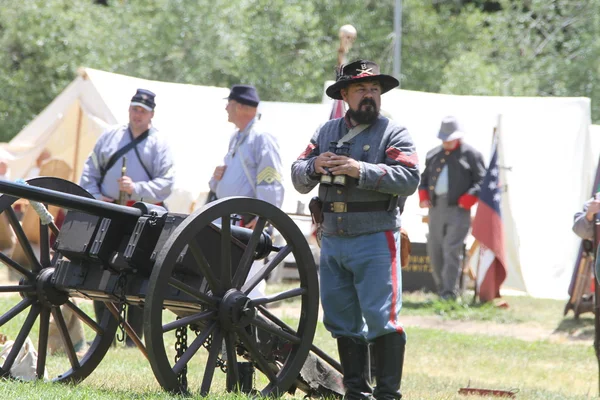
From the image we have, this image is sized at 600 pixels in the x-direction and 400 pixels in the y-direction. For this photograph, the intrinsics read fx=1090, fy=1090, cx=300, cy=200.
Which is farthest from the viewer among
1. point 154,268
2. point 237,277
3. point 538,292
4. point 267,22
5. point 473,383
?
point 267,22

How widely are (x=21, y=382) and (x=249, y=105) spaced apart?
3.31 metres

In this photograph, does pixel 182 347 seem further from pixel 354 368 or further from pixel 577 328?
pixel 577 328

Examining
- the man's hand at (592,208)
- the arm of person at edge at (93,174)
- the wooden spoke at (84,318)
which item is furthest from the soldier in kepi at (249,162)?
the man's hand at (592,208)

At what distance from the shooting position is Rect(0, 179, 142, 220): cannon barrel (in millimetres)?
4855

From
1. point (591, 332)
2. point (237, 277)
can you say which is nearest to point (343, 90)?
point (237, 277)

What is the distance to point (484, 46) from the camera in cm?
2717

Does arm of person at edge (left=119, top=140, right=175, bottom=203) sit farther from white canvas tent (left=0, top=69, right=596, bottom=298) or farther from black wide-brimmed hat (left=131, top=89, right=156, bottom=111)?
white canvas tent (left=0, top=69, right=596, bottom=298)

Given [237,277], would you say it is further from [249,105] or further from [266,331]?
[249,105]

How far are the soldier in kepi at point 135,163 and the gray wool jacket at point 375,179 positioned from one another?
9.60 ft

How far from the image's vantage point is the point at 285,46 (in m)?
26.8

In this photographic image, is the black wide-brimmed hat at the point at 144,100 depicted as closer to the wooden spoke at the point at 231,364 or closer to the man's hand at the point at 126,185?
the man's hand at the point at 126,185

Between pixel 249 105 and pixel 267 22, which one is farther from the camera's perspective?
pixel 267 22

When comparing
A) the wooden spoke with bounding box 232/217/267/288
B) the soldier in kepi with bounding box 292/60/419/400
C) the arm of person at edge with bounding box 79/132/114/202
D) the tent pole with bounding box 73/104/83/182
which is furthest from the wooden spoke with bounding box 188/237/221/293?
the tent pole with bounding box 73/104/83/182

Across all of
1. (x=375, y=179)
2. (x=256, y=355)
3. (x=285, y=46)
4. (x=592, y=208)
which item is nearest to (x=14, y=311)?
(x=256, y=355)
